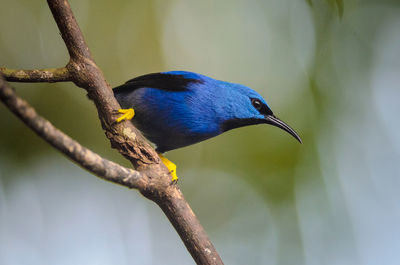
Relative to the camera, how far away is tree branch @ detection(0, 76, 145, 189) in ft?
5.82

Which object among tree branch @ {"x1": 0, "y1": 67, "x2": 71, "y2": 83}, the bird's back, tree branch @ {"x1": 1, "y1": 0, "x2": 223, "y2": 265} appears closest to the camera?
tree branch @ {"x1": 1, "y1": 0, "x2": 223, "y2": 265}

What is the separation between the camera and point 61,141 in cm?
193

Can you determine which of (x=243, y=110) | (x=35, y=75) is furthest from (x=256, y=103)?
(x=35, y=75)

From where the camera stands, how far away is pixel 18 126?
514cm

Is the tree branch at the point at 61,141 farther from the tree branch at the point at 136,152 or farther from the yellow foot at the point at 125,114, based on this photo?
the yellow foot at the point at 125,114

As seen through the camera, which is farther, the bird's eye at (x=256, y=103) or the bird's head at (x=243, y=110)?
the bird's eye at (x=256, y=103)

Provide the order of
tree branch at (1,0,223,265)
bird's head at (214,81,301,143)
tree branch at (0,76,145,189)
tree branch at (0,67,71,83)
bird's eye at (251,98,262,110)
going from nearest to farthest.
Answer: tree branch at (0,76,145,189) < tree branch at (1,0,223,265) < tree branch at (0,67,71,83) < bird's head at (214,81,301,143) < bird's eye at (251,98,262,110)

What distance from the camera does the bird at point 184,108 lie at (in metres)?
3.90

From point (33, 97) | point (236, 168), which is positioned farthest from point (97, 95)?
point (236, 168)

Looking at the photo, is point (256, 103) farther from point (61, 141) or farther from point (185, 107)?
point (61, 141)

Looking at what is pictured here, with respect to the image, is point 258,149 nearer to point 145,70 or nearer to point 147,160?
point 145,70

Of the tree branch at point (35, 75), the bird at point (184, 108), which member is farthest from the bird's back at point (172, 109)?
the tree branch at point (35, 75)

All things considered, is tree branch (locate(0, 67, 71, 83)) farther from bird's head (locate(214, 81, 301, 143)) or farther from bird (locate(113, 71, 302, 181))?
bird's head (locate(214, 81, 301, 143))

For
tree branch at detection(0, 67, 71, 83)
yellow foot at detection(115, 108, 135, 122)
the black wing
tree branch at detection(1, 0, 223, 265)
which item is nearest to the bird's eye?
the black wing
